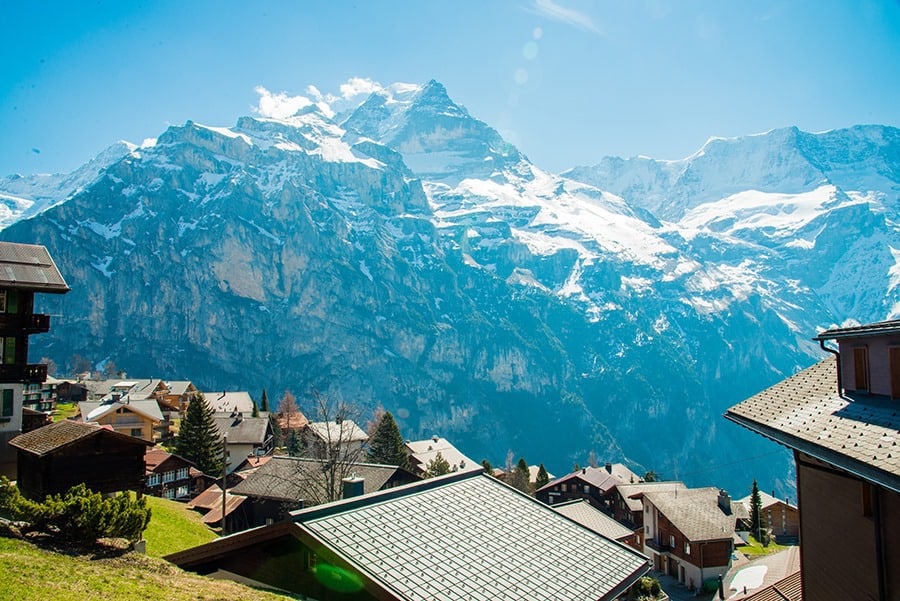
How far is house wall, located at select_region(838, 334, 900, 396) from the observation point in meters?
9.23

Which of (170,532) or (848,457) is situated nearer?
(848,457)

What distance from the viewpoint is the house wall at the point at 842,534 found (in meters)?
8.48

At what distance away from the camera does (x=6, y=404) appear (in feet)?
91.4

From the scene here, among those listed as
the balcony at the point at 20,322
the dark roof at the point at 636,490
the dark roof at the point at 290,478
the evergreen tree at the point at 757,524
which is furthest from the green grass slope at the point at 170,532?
the evergreen tree at the point at 757,524

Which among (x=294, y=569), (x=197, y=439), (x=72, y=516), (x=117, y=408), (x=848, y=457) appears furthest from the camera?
(x=117, y=408)

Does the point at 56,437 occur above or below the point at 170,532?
above

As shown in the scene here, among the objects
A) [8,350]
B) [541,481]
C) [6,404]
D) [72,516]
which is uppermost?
[8,350]

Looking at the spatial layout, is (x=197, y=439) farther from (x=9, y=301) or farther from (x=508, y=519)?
(x=508, y=519)

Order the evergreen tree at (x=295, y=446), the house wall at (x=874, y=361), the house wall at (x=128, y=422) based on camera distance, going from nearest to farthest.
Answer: the house wall at (x=874, y=361) < the house wall at (x=128, y=422) < the evergreen tree at (x=295, y=446)

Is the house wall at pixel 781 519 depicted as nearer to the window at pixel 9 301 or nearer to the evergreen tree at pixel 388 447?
the evergreen tree at pixel 388 447

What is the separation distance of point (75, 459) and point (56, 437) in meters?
1.25

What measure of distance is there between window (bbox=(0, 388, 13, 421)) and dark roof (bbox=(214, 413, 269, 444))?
139 feet

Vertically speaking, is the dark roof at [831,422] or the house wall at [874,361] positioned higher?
the house wall at [874,361]

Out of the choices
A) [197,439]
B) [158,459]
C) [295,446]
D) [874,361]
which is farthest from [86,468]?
[295,446]
